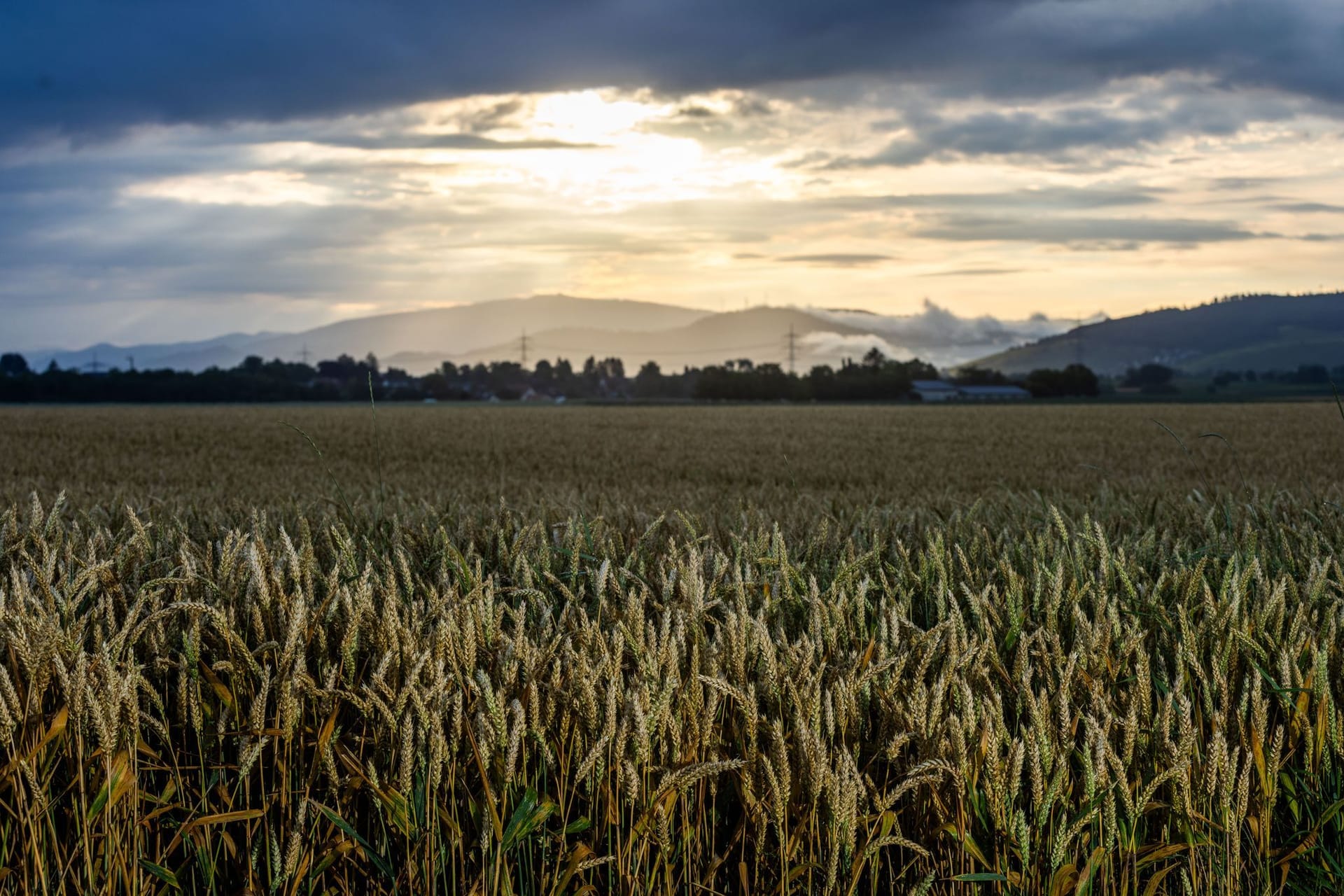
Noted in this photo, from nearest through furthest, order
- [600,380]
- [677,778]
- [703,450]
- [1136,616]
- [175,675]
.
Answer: [677,778], [175,675], [1136,616], [703,450], [600,380]

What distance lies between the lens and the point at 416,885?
2.51m

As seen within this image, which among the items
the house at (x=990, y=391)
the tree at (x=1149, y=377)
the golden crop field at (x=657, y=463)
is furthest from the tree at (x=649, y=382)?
the golden crop field at (x=657, y=463)

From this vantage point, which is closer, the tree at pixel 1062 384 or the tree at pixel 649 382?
the tree at pixel 1062 384

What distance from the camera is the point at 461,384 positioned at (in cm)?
11075

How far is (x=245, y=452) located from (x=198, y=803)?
22.0 m

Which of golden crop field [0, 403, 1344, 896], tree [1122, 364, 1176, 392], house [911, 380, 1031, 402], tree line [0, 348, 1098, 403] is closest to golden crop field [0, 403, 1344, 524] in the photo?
golden crop field [0, 403, 1344, 896]

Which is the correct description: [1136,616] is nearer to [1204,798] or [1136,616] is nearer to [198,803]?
[1204,798]

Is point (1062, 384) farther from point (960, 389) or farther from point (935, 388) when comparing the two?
point (960, 389)

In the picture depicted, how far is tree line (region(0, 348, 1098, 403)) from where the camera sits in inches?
3396

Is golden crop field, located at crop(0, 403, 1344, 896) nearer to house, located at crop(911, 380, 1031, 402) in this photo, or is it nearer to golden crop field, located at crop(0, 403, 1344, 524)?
golden crop field, located at crop(0, 403, 1344, 524)

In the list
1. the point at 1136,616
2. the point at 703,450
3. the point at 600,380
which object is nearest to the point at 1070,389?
the point at 600,380

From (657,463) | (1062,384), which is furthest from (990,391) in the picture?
(657,463)

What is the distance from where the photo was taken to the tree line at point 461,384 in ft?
283

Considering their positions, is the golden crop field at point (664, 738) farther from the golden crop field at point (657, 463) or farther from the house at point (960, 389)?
the house at point (960, 389)
